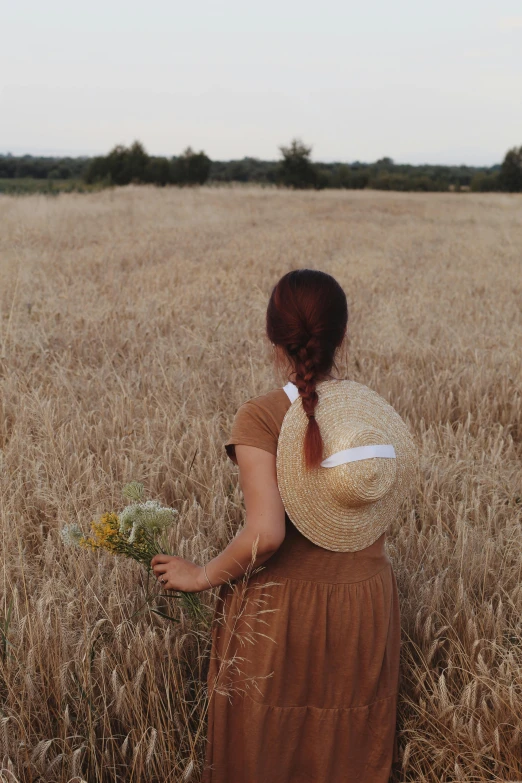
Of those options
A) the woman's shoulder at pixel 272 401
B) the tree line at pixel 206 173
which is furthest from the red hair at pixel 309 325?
the tree line at pixel 206 173

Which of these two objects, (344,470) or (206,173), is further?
(206,173)

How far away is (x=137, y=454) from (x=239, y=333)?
2.36 metres

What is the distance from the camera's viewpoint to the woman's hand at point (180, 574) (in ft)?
5.42

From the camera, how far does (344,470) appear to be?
1493mm

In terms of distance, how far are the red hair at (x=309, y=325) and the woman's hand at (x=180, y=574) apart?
0.41 meters

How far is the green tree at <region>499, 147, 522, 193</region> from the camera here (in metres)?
49.0

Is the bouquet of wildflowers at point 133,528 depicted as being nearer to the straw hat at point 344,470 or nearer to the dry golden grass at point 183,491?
the dry golden grass at point 183,491

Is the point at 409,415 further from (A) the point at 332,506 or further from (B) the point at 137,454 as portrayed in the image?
(A) the point at 332,506

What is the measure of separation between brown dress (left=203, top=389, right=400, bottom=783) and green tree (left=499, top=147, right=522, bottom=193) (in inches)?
2066

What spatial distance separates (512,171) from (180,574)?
176 ft

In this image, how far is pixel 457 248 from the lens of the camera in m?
12.3

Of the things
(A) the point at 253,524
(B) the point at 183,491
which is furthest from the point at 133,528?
(B) the point at 183,491

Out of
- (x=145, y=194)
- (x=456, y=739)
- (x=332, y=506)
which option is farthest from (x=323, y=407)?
(x=145, y=194)

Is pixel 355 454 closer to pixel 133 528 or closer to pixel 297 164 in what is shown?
pixel 133 528
